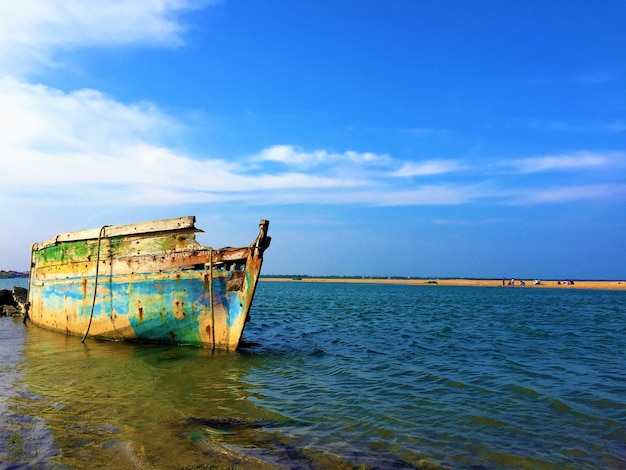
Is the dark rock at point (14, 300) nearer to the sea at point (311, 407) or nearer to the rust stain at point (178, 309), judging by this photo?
the sea at point (311, 407)

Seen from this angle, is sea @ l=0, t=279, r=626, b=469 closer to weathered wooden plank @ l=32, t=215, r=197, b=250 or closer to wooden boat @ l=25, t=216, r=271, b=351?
wooden boat @ l=25, t=216, r=271, b=351

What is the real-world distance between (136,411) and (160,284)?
4.62 m

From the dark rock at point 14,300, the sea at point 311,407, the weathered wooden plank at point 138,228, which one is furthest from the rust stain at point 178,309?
the dark rock at point 14,300

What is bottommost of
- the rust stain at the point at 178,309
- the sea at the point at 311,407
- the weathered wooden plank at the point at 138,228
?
the sea at the point at 311,407

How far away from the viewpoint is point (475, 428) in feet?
17.3

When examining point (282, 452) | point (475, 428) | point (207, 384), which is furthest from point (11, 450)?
point (475, 428)

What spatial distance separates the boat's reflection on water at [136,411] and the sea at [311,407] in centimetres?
2

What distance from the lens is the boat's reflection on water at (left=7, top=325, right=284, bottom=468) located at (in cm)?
418

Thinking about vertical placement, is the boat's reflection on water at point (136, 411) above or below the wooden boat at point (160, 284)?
below

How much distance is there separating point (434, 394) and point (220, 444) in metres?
3.61

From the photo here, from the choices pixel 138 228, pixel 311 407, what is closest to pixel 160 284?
pixel 138 228

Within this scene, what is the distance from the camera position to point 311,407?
6.00 metres

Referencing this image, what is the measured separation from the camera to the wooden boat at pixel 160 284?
31.0 feet

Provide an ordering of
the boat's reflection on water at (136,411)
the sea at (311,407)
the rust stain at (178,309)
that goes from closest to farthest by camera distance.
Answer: the boat's reflection on water at (136,411)
the sea at (311,407)
the rust stain at (178,309)
